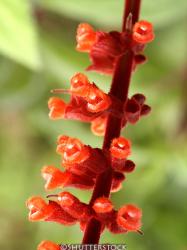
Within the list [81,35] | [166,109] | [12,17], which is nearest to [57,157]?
[166,109]

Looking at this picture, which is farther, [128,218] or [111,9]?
[111,9]

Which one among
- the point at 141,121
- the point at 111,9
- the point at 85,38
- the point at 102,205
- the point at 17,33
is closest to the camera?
the point at 102,205

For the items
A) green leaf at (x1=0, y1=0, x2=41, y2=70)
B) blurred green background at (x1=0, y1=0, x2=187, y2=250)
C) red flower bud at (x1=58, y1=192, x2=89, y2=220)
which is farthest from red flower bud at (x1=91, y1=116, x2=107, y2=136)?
blurred green background at (x1=0, y1=0, x2=187, y2=250)

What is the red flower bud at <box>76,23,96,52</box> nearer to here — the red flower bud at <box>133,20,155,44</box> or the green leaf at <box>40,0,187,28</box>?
the red flower bud at <box>133,20,155,44</box>

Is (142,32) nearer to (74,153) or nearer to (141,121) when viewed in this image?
(74,153)

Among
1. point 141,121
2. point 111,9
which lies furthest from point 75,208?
point 141,121
